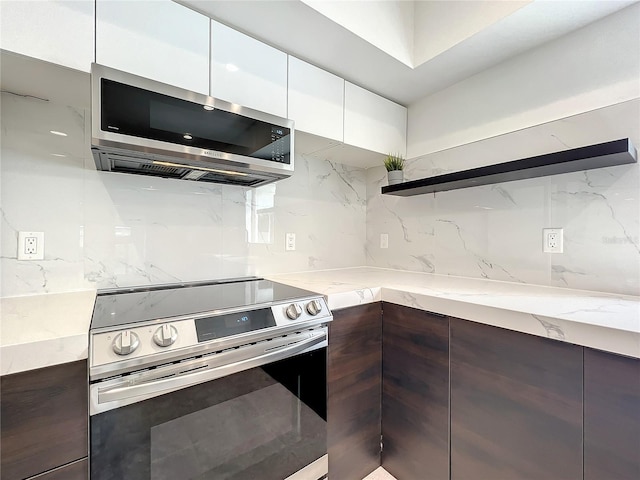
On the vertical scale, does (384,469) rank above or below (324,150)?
below

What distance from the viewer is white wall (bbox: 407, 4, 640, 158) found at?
125cm

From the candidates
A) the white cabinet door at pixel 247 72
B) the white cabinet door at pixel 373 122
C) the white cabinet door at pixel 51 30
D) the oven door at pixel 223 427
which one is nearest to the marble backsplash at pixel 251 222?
the white cabinet door at pixel 373 122

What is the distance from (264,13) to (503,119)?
4.35ft

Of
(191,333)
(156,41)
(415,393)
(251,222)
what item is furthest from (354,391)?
(156,41)

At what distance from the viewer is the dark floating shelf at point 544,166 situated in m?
1.10

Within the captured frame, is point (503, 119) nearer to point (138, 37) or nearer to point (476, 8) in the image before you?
point (476, 8)

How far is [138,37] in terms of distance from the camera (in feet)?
3.64

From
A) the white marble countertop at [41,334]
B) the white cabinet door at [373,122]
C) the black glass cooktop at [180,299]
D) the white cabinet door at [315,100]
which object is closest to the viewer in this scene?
the white marble countertop at [41,334]

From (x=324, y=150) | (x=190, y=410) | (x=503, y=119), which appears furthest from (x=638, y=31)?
(x=190, y=410)

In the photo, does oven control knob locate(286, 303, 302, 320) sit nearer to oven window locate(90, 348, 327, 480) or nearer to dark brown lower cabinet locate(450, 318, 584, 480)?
oven window locate(90, 348, 327, 480)

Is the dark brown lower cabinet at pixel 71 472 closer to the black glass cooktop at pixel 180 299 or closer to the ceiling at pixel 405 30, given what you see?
the black glass cooktop at pixel 180 299

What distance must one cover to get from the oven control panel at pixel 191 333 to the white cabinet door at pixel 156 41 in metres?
0.94

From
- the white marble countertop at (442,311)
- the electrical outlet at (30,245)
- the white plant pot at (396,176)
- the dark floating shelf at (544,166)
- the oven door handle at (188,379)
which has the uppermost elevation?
the white plant pot at (396,176)

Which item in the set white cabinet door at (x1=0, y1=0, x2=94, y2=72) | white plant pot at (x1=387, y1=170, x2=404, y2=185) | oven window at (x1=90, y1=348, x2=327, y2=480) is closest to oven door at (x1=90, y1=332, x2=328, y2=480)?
oven window at (x1=90, y1=348, x2=327, y2=480)
